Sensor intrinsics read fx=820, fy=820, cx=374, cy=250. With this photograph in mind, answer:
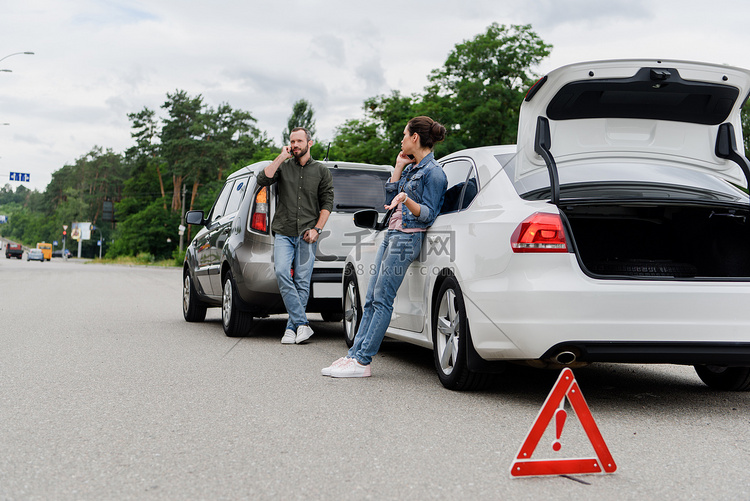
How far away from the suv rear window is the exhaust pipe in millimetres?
4497

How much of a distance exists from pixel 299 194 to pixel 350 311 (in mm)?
1322

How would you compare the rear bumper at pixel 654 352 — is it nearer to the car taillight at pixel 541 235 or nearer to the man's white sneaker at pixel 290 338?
the car taillight at pixel 541 235

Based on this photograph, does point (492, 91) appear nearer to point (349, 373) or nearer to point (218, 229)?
point (218, 229)

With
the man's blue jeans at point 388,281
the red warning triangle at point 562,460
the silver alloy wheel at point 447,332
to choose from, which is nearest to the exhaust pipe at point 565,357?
the silver alloy wheel at point 447,332

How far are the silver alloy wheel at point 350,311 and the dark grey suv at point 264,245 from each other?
655 mm

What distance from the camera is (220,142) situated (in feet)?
244

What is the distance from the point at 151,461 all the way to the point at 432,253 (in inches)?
110

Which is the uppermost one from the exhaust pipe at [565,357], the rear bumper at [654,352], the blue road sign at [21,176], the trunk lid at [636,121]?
the blue road sign at [21,176]

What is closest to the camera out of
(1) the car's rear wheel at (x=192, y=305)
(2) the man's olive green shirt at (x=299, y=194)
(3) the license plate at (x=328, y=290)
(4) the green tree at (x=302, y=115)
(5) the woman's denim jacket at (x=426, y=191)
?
(5) the woman's denim jacket at (x=426, y=191)

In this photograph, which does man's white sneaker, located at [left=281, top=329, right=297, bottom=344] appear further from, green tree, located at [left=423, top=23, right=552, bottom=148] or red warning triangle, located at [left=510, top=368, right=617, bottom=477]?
green tree, located at [left=423, top=23, right=552, bottom=148]

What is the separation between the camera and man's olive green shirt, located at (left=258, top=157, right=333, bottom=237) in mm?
8242

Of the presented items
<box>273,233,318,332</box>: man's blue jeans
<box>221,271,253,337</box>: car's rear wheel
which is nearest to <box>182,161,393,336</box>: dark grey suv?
<box>221,271,253,337</box>: car's rear wheel

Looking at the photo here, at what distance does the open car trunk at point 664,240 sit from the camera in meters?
5.49

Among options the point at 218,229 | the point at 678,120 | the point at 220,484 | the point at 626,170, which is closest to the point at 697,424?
the point at 626,170
